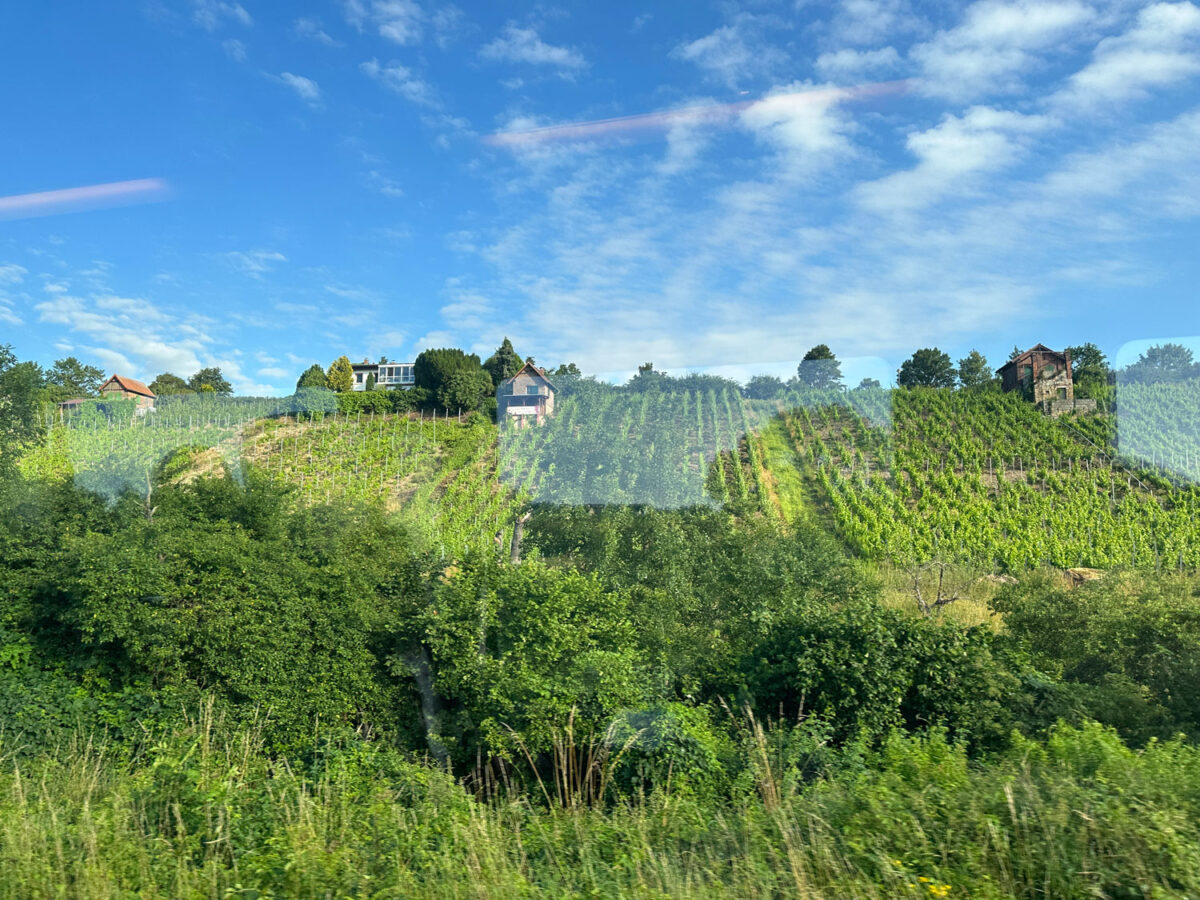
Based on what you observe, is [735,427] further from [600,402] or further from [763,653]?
[763,653]

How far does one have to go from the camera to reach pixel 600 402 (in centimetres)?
2591

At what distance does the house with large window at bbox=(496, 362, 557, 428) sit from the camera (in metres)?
27.0

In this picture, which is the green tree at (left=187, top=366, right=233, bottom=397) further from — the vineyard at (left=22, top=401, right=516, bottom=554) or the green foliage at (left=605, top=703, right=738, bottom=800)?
the green foliage at (left=605, top=703, right=738, bottom=800)

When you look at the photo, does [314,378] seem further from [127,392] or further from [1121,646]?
[1121,646]

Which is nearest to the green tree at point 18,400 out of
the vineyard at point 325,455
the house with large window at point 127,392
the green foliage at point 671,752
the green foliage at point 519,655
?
the vineyard at point 325,455

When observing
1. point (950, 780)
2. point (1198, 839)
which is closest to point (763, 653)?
point (950, 780)

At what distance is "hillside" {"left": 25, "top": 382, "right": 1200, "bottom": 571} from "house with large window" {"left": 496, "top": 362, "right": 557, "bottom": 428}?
0.66 metres

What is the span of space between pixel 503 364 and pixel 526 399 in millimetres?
10420

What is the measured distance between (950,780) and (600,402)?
74.1ft

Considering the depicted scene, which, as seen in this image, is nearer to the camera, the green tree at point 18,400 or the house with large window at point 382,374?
the green tree at point 18,400

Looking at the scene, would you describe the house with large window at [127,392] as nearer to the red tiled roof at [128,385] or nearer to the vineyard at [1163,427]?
the red tiled roof at [128,385]

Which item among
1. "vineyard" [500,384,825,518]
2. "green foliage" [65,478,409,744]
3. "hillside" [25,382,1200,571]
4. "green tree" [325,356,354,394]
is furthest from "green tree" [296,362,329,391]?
"green foliage" [65,478,409,744]

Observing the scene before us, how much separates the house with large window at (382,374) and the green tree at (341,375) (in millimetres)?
337

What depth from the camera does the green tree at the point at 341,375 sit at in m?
49.1
